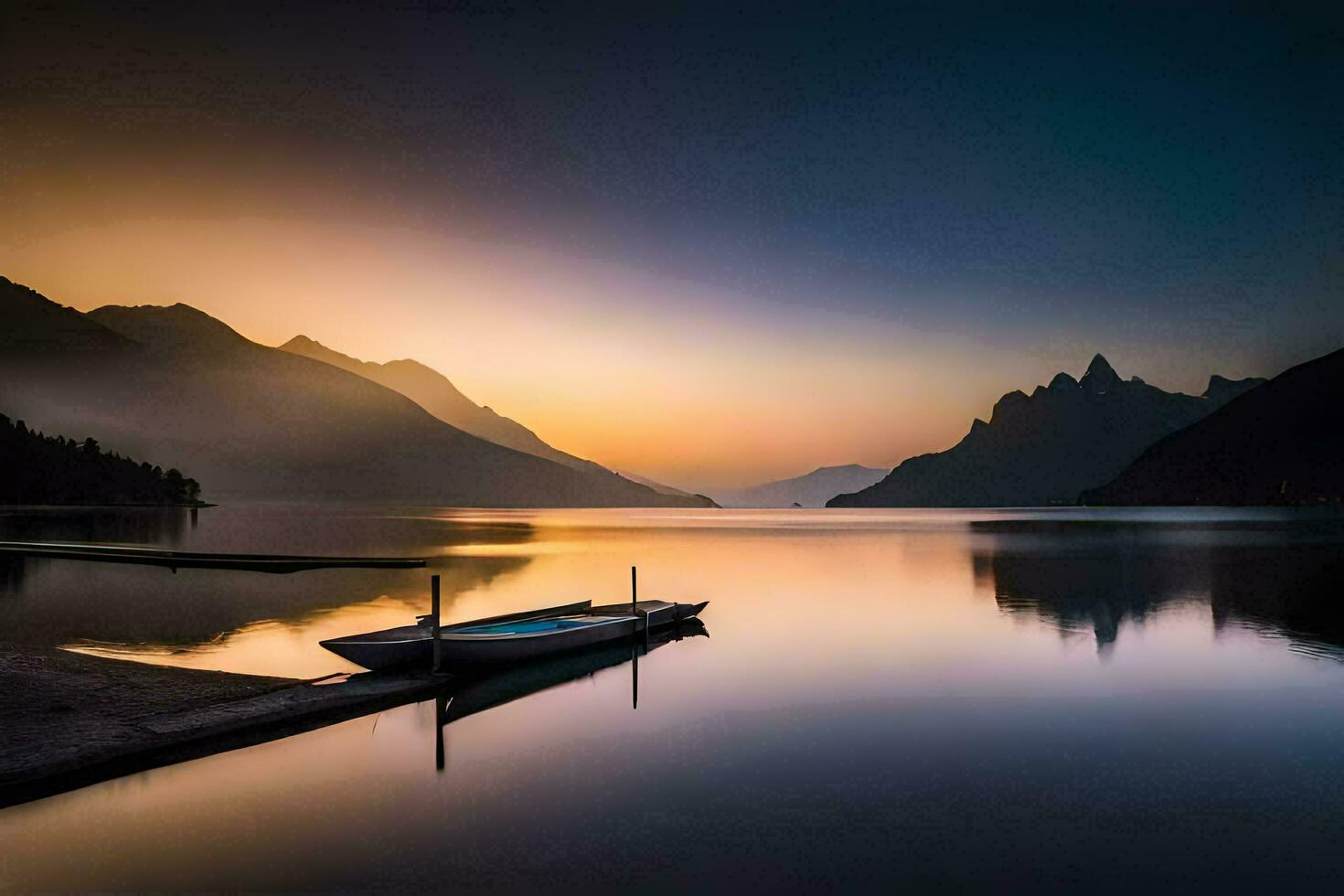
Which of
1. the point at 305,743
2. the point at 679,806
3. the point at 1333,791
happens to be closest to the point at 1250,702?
the point at 1333,791

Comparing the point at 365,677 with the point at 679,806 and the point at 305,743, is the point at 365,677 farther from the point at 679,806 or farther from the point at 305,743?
the point at 679,806

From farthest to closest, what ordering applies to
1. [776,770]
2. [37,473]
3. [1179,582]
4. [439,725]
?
[37,473]
[1179,582]
[439,725]
[776,770]

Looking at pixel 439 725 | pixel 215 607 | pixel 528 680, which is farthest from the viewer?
pixel 215 607

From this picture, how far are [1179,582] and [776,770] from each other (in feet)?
161

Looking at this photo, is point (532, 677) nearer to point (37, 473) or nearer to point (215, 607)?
point (215, 607)

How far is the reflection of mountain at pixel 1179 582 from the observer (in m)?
37.7

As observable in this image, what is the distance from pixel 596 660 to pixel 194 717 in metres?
13.9

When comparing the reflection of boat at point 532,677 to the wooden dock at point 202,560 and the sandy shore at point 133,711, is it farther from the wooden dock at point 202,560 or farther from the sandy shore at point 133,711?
the wooden dock at point 202,560

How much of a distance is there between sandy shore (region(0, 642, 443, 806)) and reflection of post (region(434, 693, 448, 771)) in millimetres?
557

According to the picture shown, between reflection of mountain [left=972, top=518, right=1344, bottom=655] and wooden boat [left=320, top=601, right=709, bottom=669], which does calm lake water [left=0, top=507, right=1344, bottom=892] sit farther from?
wooden boat [left=320, top=601, right=709, bottom=669]

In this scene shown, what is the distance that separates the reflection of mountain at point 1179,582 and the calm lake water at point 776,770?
2.11 feet

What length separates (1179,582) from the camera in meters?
54.8

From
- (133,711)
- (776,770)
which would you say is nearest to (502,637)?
(133,711)

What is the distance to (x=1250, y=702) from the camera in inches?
895
